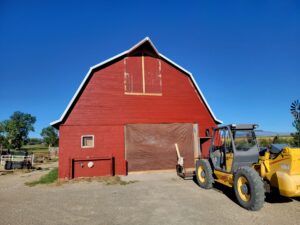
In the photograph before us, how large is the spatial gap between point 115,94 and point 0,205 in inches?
309

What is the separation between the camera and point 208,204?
6723 millimetres

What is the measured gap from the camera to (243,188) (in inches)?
247

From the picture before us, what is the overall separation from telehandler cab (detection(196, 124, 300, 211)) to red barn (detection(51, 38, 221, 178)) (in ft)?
15.7

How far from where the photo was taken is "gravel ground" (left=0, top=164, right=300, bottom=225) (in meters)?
5.57

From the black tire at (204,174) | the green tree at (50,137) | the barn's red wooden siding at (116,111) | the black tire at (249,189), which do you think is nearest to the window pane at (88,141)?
the barn's red wooden siding at (116,111)

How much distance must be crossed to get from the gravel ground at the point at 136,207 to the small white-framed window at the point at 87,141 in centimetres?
324

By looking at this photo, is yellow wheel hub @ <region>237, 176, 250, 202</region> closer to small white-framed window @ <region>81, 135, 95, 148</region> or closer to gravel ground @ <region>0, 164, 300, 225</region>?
gravel ground @ <region>0, 164, 300, 225</region>

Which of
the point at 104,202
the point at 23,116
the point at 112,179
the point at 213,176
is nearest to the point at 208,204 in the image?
the point at 213,176

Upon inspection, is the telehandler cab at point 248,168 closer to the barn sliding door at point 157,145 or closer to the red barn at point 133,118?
the barn sliding door at point 157,145

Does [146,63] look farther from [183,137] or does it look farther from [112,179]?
[112,179]

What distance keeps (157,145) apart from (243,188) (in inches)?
301

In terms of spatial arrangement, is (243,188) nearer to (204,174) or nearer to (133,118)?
(204,174)

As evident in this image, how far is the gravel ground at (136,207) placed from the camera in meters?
5.57

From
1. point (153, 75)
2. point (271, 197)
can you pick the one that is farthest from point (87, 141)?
point (271, 197)
